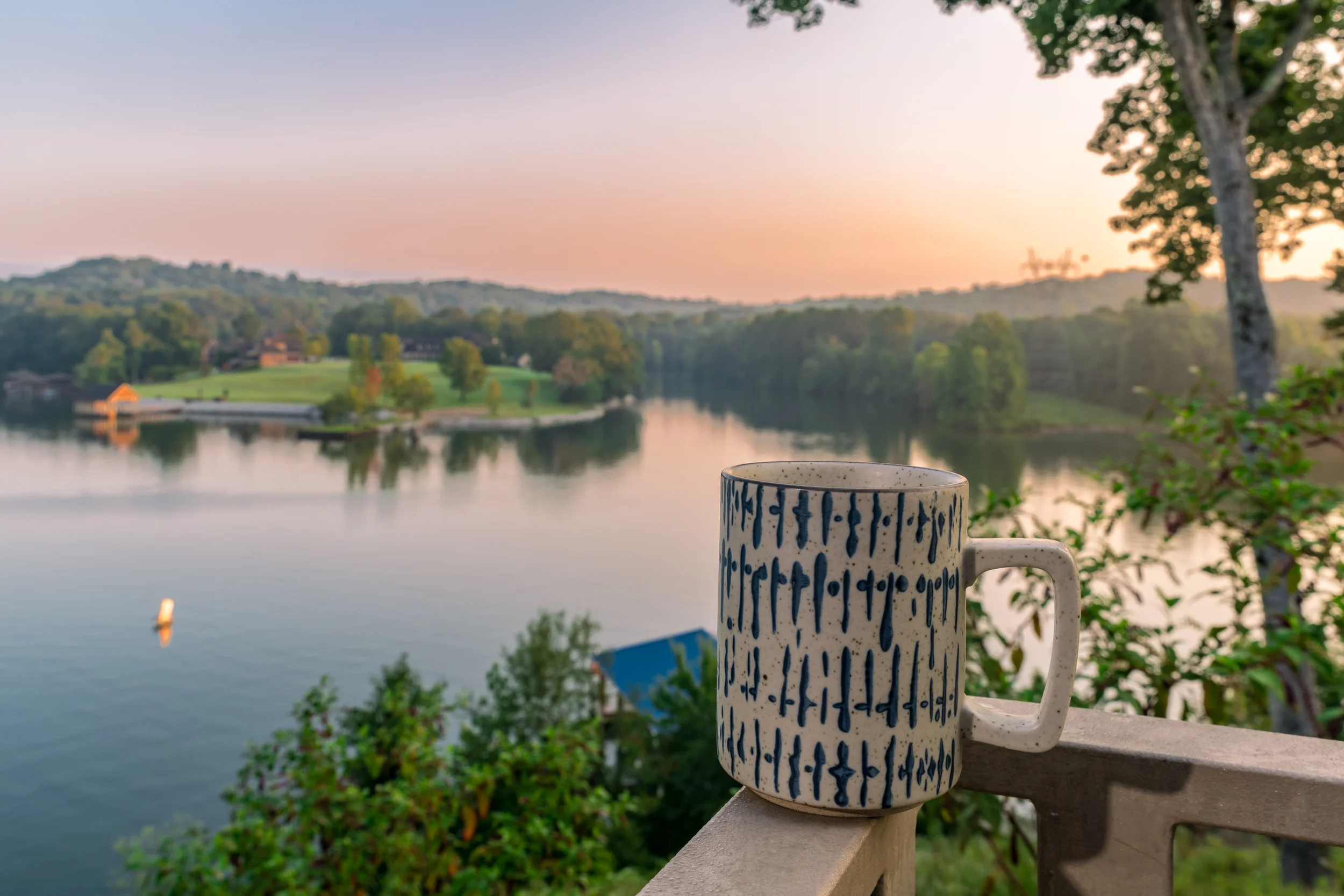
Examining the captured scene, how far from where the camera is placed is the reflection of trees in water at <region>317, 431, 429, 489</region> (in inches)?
988

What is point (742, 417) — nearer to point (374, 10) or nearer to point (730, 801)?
point (374, 10)

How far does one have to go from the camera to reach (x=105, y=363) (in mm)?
20219

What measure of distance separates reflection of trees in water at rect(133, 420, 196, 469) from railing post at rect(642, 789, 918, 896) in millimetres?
27102

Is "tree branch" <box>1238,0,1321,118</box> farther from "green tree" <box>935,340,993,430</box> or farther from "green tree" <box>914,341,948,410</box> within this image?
"green tree" <box>914,341,948,410</box>

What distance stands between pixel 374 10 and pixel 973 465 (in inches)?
837

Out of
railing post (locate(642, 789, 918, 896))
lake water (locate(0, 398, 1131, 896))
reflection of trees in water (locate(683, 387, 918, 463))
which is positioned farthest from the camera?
reflection of trees in water (locate(683, 387, 918, 463))

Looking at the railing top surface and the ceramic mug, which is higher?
the ceramic mug

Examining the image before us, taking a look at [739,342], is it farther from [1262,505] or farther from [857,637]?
[857,637]

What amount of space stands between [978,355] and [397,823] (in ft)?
51.1

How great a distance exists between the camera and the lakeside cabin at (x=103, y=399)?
21406 millimetres

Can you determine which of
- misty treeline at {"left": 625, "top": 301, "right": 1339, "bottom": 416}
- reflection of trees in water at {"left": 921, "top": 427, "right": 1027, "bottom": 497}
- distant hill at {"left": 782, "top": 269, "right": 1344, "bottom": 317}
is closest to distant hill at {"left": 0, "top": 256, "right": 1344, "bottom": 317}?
distant hill at {"left": 782, "top": 269, "right": 1344, "bottom": 317}

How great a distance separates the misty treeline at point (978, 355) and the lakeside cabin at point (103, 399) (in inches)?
625

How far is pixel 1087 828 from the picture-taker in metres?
0.62

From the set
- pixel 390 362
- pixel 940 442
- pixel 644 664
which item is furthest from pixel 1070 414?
pixel 390 362
